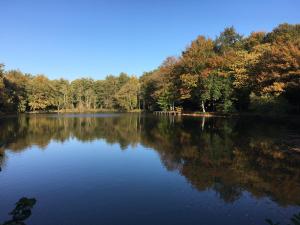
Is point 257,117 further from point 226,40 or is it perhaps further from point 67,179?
point 67,179

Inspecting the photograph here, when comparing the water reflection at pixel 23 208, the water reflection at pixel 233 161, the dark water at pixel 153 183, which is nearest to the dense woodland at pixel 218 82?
the water reflection at pixel 233 161

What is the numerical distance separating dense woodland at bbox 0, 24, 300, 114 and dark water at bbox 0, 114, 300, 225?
69.0ft

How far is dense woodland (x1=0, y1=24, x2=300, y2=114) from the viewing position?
39.4 metres

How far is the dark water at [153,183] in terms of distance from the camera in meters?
8.31

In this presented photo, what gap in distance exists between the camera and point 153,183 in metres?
11.8

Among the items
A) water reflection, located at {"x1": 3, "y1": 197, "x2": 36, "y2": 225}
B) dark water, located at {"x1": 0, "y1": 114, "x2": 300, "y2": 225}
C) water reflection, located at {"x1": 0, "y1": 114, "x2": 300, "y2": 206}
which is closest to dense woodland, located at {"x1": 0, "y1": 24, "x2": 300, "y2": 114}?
water reflection, located at {"x1": 0, "y1": 114, "x2": 300, "y2": 206}

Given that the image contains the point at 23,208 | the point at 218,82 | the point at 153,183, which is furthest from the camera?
the point at 218,82

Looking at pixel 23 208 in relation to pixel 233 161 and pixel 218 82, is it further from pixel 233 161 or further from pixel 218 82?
pixel 218 82

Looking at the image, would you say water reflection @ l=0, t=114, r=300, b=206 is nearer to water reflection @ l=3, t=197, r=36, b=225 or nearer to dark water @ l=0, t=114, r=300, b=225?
dark water @ l=0, t=114, r=300, b=225

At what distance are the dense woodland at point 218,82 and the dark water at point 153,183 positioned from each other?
69.0 feet

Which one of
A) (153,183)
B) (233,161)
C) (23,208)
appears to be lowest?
(153,183)

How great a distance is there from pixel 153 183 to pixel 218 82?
43033 mm

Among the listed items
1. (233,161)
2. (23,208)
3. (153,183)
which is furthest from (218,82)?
(23,208)

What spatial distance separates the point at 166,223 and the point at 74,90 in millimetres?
104280
